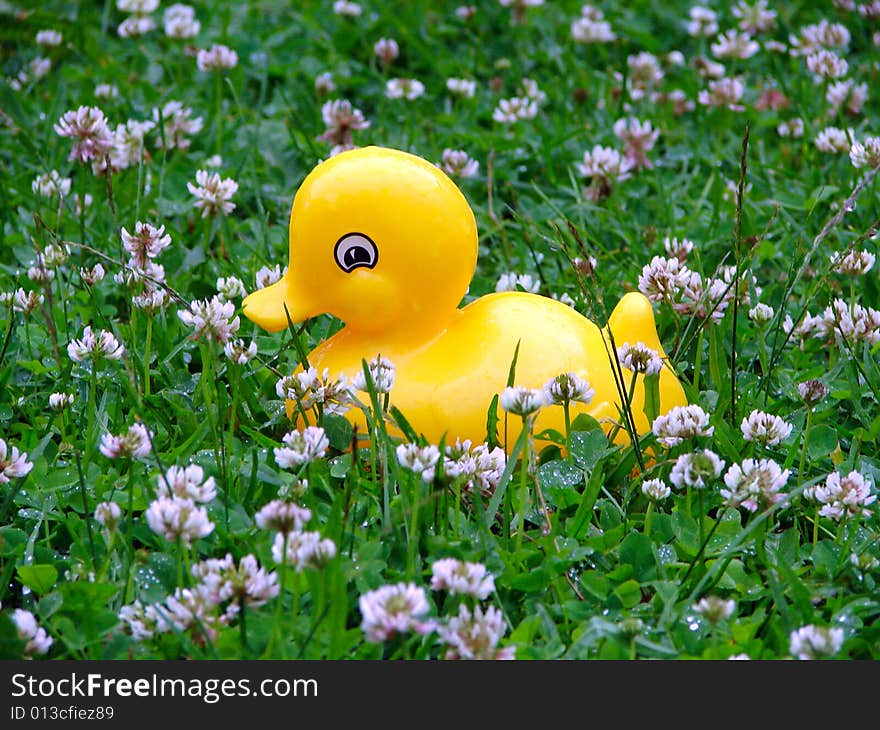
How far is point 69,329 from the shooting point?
2.64m

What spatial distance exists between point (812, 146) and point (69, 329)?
7.21 ft

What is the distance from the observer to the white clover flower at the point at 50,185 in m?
3.05

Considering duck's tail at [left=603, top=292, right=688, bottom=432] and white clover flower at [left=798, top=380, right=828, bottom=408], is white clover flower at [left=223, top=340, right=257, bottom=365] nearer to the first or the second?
duck's tail at [left=603, top=292, right=688, bottom=432]

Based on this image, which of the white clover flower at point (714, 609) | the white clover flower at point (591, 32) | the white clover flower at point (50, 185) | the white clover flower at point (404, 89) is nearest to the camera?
the white clover flower at point (714, 609)

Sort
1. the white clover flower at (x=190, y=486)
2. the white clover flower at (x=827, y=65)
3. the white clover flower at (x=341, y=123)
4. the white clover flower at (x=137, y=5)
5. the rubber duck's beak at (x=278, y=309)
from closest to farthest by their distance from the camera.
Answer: the white clover flower at (x=190, y=486) < the rubber duck's beak at (x=278, y=309) < the white clover flower at (x=341, y=123) < the white clover flower at (x=827, y=65) < the white clover flower at (x=137, y=5)

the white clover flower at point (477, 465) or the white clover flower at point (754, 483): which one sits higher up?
the white clover flower at point (477, 465)

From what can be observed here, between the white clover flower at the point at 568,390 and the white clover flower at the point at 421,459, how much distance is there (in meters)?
0.24

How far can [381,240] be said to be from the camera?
2105 millimetres

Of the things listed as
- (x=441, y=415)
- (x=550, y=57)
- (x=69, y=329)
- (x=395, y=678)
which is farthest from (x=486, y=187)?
(x=395, y=678)

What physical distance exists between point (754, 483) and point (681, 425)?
0.15 metres

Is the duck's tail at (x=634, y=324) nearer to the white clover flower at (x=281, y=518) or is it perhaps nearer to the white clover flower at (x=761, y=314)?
the white clover flower at (x=761, y=314)

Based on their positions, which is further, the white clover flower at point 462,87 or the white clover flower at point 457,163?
the white clover flower at point 462,87

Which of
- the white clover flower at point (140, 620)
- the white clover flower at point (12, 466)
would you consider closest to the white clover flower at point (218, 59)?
the white clover flower at point (12, 466)

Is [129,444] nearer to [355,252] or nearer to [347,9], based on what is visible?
[355,252]
